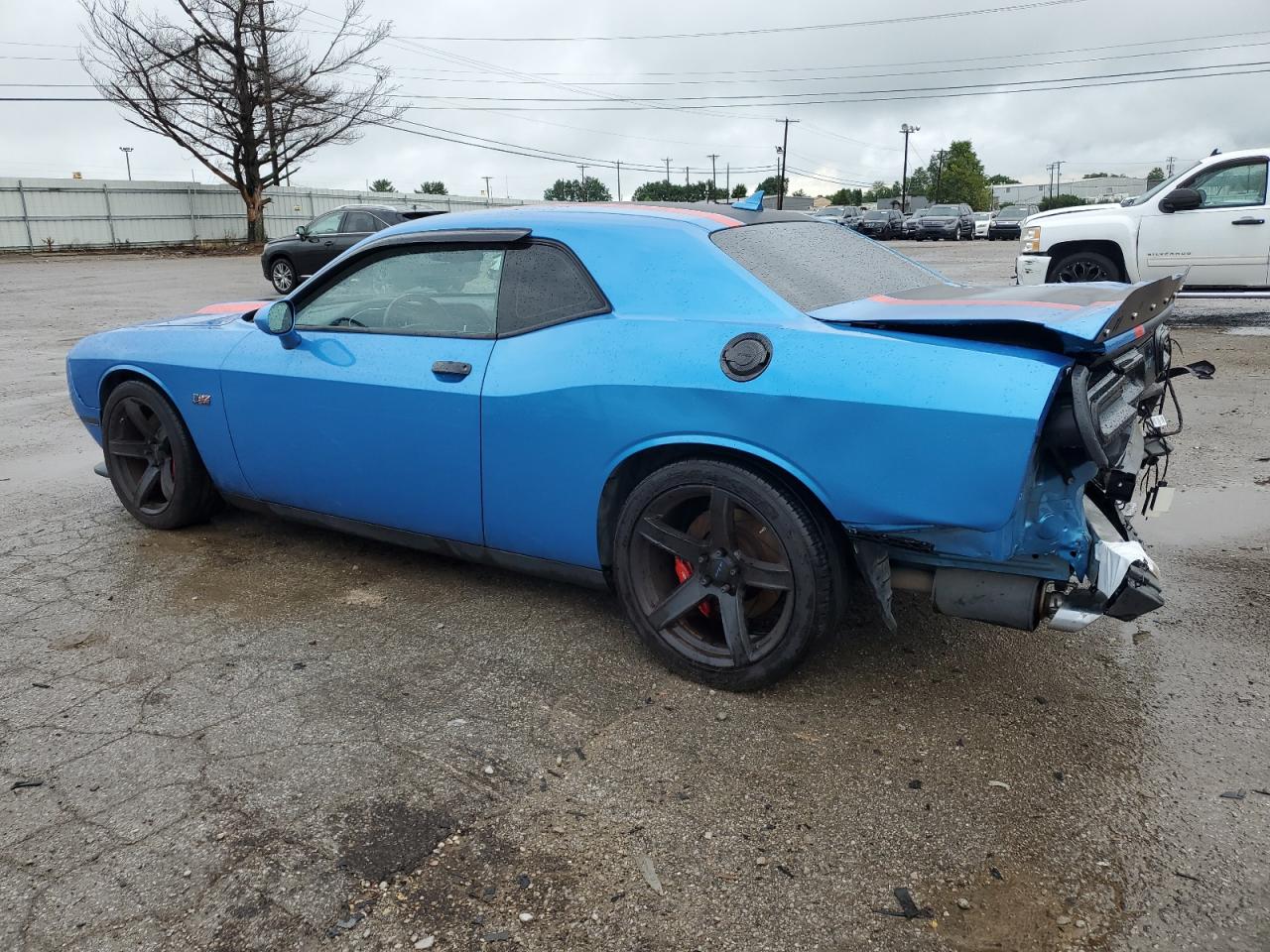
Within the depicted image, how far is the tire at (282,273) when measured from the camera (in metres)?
18.2

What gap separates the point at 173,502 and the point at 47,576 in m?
0.61

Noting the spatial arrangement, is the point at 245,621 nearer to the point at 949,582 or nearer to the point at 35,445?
the point at 949,582

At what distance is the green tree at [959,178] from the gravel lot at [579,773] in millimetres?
106051

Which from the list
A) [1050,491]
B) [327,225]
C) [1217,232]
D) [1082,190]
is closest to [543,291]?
[1050,491]

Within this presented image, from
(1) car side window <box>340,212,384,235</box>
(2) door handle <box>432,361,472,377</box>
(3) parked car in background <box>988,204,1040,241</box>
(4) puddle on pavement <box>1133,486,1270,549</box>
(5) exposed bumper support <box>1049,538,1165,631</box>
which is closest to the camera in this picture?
(5) exposed bumper support <box>1049,538,1165,631</box>

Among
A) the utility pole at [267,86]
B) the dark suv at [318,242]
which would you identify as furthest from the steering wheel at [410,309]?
the utility pole at [267,86]

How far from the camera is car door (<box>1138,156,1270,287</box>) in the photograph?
1066 centimetres

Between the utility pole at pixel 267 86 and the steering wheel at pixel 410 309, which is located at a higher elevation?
the utility pole at pixel 267 86

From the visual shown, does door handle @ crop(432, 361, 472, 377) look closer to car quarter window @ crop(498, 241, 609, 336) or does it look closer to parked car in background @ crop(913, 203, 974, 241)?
car quarter window @ crop(498, 241, 609, 336)

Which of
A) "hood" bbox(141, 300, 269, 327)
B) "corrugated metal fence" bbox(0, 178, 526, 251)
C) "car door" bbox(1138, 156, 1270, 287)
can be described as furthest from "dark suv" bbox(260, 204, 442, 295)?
"corrugated metal fence" bbox(0, 178, 526, 251)

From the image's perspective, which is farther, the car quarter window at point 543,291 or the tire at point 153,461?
the tire at point 153,461

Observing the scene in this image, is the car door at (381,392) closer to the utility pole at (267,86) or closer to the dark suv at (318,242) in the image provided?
the dark suv at (318,242)

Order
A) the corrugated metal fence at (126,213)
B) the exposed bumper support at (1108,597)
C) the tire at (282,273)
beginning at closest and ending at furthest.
→ the exposed bumper support at (1108,597), the tire at (282,273), the corrugated metal fence at (126,213)

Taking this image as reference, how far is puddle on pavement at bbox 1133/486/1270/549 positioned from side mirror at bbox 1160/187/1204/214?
22.9 feet
